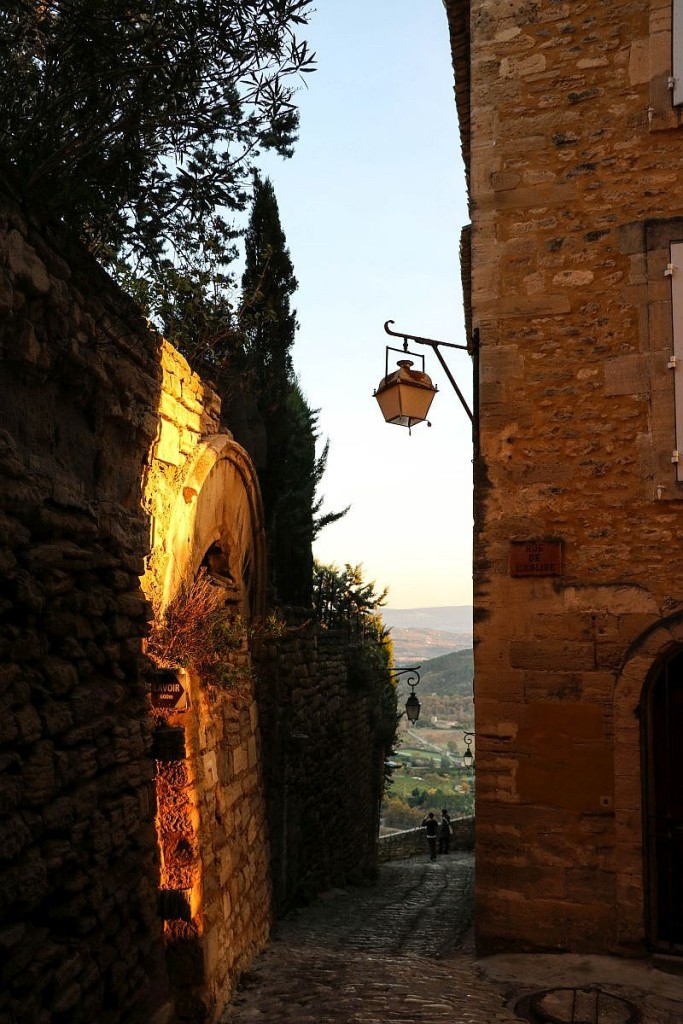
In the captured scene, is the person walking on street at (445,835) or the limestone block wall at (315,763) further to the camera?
the person walking on street at (445,835)

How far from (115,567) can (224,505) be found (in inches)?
84.7

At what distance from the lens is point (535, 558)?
5277 millimetres

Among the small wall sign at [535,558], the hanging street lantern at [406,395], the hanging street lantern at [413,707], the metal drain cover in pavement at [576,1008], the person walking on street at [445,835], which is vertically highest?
the hanging street lantern at [406,395]

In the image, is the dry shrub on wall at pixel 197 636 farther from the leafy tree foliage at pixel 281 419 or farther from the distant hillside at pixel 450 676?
the distant hillside at pixel 450 676

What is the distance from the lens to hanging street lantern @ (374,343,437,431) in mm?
5930

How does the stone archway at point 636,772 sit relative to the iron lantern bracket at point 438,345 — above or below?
below

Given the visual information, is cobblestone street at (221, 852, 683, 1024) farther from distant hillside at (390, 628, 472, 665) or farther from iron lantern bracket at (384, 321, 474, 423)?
distant hillside at (390, 628, 472, 665)

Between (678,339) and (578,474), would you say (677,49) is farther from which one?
(578,474)

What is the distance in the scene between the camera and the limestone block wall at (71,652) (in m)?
2.93

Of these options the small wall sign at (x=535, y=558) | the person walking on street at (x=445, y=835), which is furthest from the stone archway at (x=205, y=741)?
the person walking on street at (x=445, y=835)

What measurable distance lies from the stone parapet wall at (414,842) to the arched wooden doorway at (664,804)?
12862 mm

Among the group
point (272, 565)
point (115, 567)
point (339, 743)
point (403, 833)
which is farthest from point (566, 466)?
point (403, 833)

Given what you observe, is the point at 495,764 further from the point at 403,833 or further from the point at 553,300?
the point at 403,833

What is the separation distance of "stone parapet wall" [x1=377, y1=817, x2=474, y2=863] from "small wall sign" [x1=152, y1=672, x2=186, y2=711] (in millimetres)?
13789
